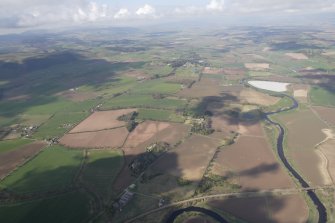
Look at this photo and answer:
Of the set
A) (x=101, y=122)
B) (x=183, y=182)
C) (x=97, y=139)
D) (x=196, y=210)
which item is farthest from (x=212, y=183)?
(x=101, y=122)

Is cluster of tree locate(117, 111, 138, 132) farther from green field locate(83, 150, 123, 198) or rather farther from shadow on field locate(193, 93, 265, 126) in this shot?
shadow on field locate(193, 93, 265, 126)

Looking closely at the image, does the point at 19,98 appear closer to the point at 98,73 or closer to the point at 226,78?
the point at 98,73

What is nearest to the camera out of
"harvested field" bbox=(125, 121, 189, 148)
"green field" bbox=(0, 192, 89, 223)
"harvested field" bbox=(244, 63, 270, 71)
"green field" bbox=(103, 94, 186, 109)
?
"green field" bbox=(0, 192, 89, 223)

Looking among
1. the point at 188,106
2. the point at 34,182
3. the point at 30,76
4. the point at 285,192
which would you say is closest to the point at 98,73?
the point at 30,76

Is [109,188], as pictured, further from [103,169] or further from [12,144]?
[12,144]

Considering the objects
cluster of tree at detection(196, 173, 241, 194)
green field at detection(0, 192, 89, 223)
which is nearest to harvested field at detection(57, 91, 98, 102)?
green field at detection(0, 192, 89, 223)

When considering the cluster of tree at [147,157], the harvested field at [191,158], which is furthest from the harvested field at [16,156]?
the harvested field at [191,158]

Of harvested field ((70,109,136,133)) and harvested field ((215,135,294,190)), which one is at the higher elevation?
harvested field ((215,135,294,190))
